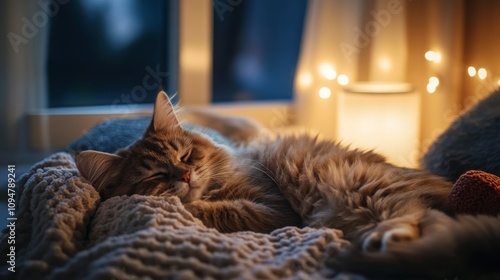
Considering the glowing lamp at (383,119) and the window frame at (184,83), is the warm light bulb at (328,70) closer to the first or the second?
the glowing lamp at (383,119)

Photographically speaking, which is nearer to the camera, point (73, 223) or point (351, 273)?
point (351, 273)

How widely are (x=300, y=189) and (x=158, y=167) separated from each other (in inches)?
15.5

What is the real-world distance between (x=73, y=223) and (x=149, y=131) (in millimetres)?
417

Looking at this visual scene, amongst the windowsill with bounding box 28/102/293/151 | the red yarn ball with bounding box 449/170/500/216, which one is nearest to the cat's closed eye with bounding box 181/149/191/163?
the red yarn ball with bounding box 449/170/500/216

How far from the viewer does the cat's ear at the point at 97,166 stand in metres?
1.35

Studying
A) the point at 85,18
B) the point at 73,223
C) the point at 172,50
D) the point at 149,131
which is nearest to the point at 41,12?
the point at 85,18

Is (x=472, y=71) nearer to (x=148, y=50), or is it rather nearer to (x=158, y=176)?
(x=148, y=50)

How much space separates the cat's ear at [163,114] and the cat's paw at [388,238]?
70 cm

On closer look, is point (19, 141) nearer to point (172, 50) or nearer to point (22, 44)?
point (22, 44)

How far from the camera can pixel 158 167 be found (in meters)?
1.42

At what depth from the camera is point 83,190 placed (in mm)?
1298

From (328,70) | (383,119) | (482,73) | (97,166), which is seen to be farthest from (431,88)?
(97,166)

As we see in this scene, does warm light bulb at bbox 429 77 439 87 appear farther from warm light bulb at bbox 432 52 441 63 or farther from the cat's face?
the cat's face

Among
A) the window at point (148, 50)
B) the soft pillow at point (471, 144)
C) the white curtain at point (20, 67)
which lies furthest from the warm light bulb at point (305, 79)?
the white curtain at point (20, 67)
